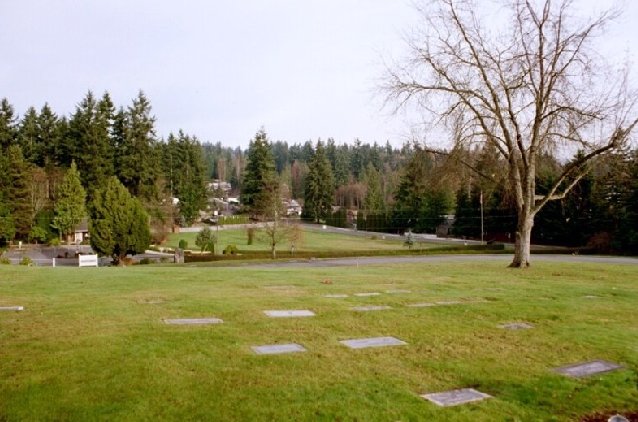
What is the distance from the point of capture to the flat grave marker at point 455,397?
433cm

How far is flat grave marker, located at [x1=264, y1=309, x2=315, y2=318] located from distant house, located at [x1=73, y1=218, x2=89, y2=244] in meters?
49.3

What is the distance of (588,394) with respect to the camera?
4.77m

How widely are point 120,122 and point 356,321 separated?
2249 inches

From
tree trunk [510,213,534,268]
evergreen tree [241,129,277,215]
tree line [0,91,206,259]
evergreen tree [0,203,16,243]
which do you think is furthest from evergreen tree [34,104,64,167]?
tree trunk [510,213,534,268]

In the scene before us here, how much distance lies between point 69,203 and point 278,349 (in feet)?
164

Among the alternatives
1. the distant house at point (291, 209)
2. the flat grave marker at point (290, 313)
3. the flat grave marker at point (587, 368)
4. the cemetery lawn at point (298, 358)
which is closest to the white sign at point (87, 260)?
the cemetery lawn at point (298, 358)

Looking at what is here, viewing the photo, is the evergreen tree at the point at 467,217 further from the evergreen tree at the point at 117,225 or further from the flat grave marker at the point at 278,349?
the flat grave marker at the point at 278,349

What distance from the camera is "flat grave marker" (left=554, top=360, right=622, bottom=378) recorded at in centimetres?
537

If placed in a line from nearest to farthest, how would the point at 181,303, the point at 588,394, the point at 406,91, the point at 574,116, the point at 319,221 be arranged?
1. the point at 588,394
2. the point at 181,303
3. the point at 574,116
4. the point at 406,91
5. the point at 319,221

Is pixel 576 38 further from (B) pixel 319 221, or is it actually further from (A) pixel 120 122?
(B) pixel 319 221

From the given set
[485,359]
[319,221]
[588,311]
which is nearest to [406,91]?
[588,311]

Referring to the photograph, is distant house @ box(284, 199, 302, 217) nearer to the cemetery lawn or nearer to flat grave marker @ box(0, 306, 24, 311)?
the cemetery lawn

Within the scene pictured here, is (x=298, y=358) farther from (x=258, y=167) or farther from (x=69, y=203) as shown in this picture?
(x=258, y=167)

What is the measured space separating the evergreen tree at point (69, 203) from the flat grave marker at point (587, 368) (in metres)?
51.4
